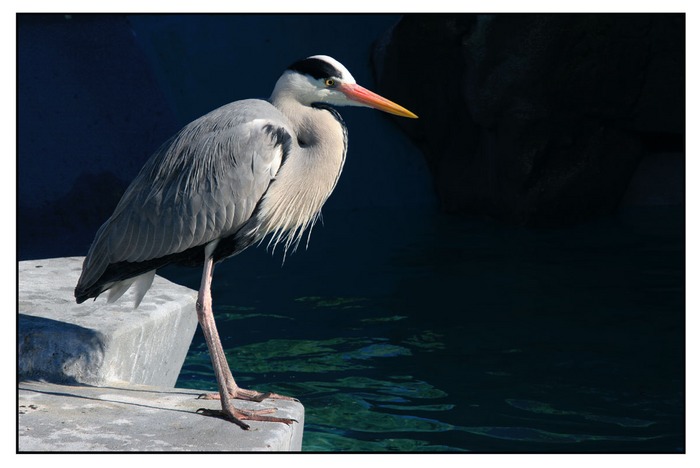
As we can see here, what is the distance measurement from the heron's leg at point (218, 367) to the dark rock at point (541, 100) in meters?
5.94

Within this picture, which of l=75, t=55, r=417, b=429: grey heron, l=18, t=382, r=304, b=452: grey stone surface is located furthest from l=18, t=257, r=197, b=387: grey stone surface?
l=75, t=55, r=417, b=429: grey heron

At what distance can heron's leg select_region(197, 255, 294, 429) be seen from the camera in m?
3.68

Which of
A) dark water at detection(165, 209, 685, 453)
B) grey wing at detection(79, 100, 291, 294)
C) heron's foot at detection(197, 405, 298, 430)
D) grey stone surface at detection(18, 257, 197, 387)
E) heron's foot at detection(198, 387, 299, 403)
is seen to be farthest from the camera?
dark water at detection(165, 209, 685, 453)

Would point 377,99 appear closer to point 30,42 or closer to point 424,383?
point 424,383

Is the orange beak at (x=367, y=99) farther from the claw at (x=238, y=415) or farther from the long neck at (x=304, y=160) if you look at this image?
the claw at (x=238, y=415)

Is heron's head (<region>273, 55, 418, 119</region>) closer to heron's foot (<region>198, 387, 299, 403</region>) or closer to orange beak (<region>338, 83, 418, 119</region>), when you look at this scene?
orange beak (<region>338, 83, 418, 119</region>)

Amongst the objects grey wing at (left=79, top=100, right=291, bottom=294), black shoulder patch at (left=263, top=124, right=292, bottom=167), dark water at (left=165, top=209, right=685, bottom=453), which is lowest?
dark water at (left=165, top=209, right=685, bottom=453)

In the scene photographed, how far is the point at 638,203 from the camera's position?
10.6 m

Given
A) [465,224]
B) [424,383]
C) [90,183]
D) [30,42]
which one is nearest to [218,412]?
[424,383]

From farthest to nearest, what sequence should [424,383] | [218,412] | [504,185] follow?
1. [504,185]
2. [424,383]
3. [218,412]

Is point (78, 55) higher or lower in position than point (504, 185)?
higher

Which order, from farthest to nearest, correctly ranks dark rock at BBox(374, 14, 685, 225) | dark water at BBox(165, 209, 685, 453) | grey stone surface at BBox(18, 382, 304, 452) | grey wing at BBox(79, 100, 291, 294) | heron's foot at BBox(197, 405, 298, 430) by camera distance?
dark rock at BBox(374, 14, 685, 225), dark water at BBox(165, 209, 685, 453), grey wing at BBox(79, 100, 291, 294), heron's foot at BBox(197, 405, 298, 430), grey stone surface at BBox(18, 382, 304, 452)

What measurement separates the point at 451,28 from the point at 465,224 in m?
1.86

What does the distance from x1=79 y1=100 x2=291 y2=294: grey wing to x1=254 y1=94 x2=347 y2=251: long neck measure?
5 cm
